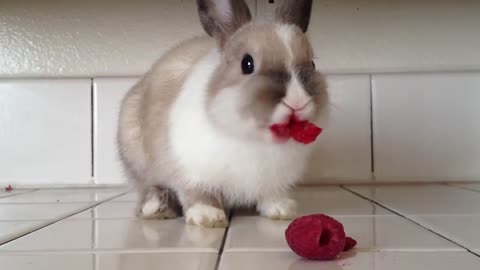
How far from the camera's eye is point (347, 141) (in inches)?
71.4

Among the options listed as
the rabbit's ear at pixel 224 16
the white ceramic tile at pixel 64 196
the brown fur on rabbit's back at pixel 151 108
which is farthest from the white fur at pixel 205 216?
the white ceramic tile at pixel 64 196

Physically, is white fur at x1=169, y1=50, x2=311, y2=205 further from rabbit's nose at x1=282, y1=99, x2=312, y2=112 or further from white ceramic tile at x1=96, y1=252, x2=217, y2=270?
white ceramic tile at x1=96, y1=252, x2=217, y2=270

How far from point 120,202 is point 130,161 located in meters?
0.15

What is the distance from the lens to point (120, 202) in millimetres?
1456

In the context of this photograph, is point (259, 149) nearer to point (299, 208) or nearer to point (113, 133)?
point (299, 208)

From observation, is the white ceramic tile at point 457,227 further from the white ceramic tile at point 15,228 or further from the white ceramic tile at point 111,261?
the white ceramic tile at point 15,228

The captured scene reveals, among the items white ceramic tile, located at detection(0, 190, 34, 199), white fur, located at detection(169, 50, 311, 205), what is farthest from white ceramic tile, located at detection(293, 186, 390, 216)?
white ceramic tile, located at detection(0, 190, 34, 199)

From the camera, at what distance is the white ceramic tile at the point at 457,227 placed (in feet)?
2.87

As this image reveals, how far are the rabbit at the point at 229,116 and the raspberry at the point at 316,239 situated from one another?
238 mm

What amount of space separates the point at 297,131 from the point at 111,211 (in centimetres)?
50

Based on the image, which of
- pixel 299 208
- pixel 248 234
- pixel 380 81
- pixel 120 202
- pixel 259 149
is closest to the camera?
pixel 248 234

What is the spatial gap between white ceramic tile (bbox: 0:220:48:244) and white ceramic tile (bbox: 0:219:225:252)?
0.03 meters

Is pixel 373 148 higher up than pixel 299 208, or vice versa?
pixel 373 148

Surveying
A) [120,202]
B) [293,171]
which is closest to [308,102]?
[293,171]
